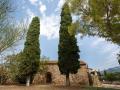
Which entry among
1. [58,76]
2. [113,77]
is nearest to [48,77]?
[58,76]

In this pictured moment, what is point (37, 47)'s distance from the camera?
34750 mm

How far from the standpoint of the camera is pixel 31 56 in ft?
112

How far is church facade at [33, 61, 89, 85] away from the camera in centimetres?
4372

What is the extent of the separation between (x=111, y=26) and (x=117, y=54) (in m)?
Result: 6.36

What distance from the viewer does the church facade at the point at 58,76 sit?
43719 mm

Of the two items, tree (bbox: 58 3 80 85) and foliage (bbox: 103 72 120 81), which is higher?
tree (bbox: 58 3 80 85)

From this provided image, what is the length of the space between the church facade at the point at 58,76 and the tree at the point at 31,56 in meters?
8.87

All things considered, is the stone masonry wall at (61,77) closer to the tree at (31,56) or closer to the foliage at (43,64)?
the foliage at (43,64)

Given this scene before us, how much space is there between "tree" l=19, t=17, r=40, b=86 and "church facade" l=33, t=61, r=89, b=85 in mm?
8868

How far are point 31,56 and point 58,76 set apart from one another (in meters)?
11.3

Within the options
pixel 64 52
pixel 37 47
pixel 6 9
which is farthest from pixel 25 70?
pixel 6 9

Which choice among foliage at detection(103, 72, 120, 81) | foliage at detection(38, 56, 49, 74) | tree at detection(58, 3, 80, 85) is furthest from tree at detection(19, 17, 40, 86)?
foliage at detection(103, 72, 120, 81)

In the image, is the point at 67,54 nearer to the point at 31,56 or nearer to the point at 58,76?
the point at 31,56

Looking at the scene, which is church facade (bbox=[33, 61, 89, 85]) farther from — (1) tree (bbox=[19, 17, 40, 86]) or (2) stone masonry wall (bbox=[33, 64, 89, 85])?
(1) tree (bbox=[19, 17, 40, 86])
